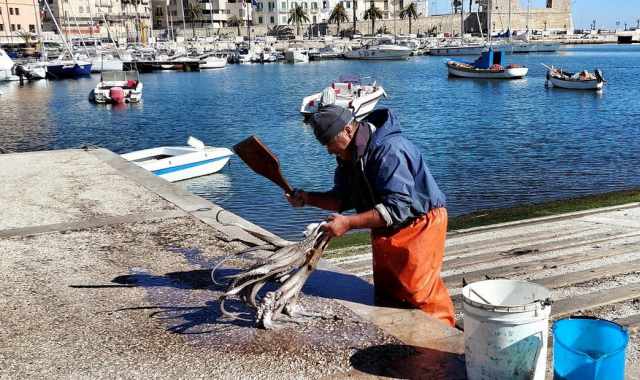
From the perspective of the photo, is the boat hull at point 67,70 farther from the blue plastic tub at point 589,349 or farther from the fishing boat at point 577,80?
the blue plastic tub at point 589,349

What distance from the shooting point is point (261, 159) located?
17.9 ft

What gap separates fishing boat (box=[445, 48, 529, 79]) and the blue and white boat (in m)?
38.1

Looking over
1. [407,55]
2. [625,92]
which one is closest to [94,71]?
[407,55]

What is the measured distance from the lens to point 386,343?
4629 millimetres

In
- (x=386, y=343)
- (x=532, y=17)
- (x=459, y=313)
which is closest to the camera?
(x=386, y=343)

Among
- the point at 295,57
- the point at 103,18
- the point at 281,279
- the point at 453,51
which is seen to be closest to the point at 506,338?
the point at 281,279

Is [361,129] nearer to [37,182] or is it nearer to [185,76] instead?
[37,182]

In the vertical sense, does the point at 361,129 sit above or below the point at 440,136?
above

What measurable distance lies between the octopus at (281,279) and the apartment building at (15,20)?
106 m

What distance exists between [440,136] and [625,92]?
23.9 m

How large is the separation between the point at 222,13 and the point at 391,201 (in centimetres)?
14778

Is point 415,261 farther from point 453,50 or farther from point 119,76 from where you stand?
point 453,50

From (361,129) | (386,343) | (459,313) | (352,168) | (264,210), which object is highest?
(361,129)

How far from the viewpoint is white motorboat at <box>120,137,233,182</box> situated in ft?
59.2
